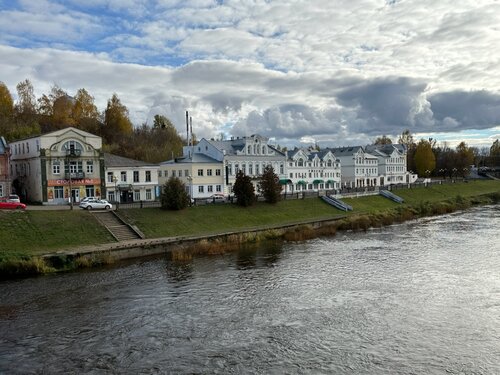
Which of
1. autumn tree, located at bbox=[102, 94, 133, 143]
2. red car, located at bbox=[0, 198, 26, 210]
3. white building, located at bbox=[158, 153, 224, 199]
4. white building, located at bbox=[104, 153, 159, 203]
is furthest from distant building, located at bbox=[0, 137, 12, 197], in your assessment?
autumn tree, located at bbox=[102, 94, 133, 143]

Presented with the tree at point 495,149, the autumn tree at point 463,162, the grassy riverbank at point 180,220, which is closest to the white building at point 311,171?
the grassy riverbank at point 180,220

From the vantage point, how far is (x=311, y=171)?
82.6 metres

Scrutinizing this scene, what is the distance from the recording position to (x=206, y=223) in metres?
46.8

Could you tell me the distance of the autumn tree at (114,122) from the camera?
87625 mm

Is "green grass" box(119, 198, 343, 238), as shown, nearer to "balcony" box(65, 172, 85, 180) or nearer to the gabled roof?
"balcony" box(65, 172, 85, 180)

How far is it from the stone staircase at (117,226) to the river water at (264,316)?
622 cm

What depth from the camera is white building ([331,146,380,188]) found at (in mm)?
94500

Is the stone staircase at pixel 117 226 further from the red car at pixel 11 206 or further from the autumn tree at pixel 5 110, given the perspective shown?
the autumn tree at pixel 5 110

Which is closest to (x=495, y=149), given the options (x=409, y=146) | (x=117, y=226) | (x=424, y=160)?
(x=409, y=146)

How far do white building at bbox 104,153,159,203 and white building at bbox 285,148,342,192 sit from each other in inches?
988

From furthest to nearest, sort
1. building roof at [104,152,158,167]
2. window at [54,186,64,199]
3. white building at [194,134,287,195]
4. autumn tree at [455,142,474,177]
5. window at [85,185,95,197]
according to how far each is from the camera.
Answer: autumn tree at [455,142,474,177]
white building at [194,134,287,195]
building roof at [104,152,158,167]
window at [85,185,95,197]
window at [54,186,64,199]

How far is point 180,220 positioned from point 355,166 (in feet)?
186

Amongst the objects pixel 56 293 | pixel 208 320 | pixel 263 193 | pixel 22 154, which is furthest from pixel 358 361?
pixel 22 154

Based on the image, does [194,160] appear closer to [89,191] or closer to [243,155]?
[243,155]
